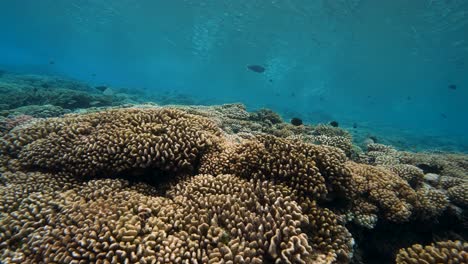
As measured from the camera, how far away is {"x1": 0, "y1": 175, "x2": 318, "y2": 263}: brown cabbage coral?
2.84 meters

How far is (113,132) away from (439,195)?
756 centimetres

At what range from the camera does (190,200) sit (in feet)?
12.0

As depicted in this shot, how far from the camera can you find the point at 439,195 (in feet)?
19.2

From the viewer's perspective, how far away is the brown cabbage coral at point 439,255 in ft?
10.5

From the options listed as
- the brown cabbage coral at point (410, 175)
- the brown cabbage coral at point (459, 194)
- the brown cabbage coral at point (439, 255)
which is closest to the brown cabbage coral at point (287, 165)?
the brown cabbage coral at point (439, 255)

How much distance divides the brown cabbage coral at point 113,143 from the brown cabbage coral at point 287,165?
57cm

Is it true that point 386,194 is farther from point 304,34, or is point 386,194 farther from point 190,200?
point 304,34

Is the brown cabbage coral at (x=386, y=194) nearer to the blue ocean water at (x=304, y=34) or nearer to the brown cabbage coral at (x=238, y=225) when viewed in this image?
the brown cabbage coral at (x=238, y=225)

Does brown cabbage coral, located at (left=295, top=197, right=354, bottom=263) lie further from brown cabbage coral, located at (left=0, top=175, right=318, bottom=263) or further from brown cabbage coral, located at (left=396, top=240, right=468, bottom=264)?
brown cabbage coral, located at (left=396, top=240, right=468, bottom=264)

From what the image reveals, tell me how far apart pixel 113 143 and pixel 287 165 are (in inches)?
123

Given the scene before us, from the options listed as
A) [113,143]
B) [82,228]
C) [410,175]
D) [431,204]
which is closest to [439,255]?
[431,204]

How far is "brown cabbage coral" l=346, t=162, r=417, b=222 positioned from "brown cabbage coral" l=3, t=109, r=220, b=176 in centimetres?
336

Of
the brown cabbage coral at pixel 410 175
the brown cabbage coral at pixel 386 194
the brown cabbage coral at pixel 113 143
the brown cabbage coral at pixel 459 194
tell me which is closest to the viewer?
the brown cabbage coral at pixel 113 143

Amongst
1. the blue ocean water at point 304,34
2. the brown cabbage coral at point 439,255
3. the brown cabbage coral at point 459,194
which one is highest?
the blue ocean water at point 304,34
